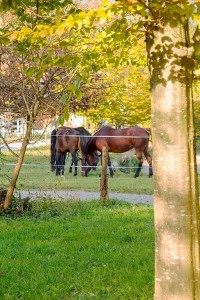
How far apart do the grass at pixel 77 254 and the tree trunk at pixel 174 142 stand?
55.0 inches

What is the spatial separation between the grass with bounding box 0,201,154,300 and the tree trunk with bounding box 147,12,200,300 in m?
1.40

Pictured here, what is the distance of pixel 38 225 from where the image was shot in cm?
790

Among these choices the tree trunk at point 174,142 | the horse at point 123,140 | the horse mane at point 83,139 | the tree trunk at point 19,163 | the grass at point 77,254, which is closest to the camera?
the tree trunk at point 174,142

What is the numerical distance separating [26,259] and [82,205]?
4020 millimetres

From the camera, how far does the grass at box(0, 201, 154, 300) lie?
471cm

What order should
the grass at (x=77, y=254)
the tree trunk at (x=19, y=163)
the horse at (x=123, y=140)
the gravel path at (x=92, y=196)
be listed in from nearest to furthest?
1. the grass at (x=77, y=254)
2. the tree trunk at (x=19, y=163)
3. the gravel path at (x=92, y=196)
4. the horse at (x=123, y=140)

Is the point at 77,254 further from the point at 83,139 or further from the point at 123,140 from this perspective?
the point at 83,139

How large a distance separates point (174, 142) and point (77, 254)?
3284mm

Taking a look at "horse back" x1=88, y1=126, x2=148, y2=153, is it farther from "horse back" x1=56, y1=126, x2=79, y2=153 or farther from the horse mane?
"horse back" x1=56, y1=126, x2=79, y2=153

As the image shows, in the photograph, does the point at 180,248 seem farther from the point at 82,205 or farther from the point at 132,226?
the point at 82,205

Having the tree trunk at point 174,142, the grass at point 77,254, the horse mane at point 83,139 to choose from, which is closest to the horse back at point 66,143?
the horse mane at point 83,139

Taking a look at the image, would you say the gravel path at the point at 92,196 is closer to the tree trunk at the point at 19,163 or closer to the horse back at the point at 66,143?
the tree trunk at the point at 19,163

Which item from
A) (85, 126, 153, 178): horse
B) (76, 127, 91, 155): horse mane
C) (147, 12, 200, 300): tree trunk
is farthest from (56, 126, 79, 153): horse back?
(147, 12, 200, 300): tree trunk

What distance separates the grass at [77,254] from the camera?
4711 mm
